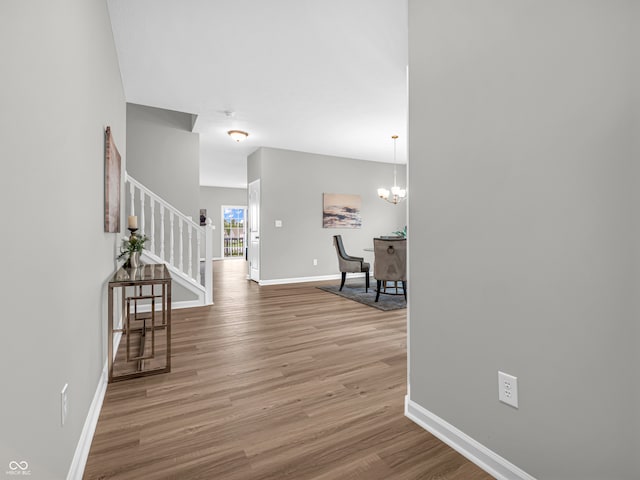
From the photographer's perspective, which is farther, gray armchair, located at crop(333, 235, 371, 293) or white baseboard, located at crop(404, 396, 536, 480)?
gray armchair, located at crop(333, 235, 371, 293)

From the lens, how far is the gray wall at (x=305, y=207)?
6250 millimetres

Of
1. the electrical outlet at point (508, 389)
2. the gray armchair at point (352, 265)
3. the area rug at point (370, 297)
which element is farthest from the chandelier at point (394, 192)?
the electrical outlet at point (508, 389)

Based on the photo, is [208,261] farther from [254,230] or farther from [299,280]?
[299,280]

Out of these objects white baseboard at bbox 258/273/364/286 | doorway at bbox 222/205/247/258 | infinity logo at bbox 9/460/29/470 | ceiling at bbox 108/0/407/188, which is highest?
ceiling at bbox 108/0/407/188

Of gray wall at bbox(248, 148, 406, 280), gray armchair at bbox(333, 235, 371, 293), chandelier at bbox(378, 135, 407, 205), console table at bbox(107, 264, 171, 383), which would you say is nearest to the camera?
console table at bbox(107, 264, 171, 383)

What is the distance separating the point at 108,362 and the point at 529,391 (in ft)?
8.18

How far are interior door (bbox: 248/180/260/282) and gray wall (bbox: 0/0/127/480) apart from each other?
4.51 metres

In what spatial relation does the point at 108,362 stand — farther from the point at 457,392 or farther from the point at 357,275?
the point at 357,275

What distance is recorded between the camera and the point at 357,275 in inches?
294

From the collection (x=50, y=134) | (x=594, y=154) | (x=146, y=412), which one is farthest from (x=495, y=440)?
(x=50, y=134)

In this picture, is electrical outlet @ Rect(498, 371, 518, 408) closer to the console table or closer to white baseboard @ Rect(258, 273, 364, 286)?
the console table

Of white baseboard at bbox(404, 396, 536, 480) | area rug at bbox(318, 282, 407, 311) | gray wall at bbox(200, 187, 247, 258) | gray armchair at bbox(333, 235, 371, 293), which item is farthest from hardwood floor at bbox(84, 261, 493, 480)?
gray wall at bbox(200, 187, 247, 258)

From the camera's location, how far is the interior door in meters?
6.33

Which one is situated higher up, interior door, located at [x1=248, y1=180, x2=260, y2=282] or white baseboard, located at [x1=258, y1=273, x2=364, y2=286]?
interior door, located at [x1=248, y1=180, x2=260, y2=282]
